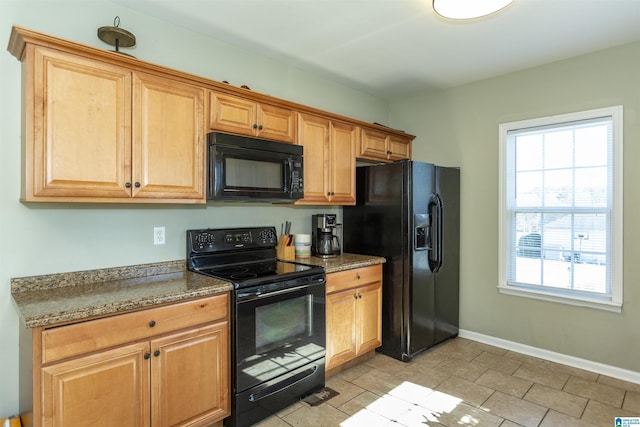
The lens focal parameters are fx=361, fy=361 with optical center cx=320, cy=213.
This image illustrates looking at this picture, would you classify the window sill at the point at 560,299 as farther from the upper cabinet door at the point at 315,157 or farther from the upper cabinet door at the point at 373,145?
the upper cabinet door at the point at 315,157

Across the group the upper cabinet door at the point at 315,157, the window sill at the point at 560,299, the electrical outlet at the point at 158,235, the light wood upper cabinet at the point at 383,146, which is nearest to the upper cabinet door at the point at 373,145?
the light wood upper cabinet at the point at 383,146

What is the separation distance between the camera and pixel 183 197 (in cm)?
221

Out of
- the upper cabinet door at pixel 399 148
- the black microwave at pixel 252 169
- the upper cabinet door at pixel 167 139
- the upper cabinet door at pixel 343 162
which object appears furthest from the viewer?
the upper cabinet door at pixel 399 148

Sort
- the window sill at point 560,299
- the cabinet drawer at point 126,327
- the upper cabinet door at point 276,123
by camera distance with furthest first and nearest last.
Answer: the window sill at point 560,299 < the upper cabinet door at point 276,123 < the cabinet drawer at point 126,327

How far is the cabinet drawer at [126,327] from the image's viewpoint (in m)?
1.53

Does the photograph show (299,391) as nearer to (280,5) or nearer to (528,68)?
(280,5)

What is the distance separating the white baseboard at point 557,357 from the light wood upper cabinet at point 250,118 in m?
2.69

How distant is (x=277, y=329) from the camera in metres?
2.33

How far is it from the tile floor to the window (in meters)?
0.66

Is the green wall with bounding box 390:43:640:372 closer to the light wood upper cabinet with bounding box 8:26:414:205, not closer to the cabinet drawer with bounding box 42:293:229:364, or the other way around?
the light wood upper cabinet with bounding box 8:26:414:205

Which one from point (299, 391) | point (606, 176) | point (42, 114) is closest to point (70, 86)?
point (42, 114)

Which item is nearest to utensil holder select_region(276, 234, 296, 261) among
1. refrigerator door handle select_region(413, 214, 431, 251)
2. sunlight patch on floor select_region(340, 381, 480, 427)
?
refrigerator door handle select_region(413, 214, 431, 251)

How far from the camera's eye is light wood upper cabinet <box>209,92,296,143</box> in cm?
238

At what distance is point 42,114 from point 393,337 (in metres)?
2.95
